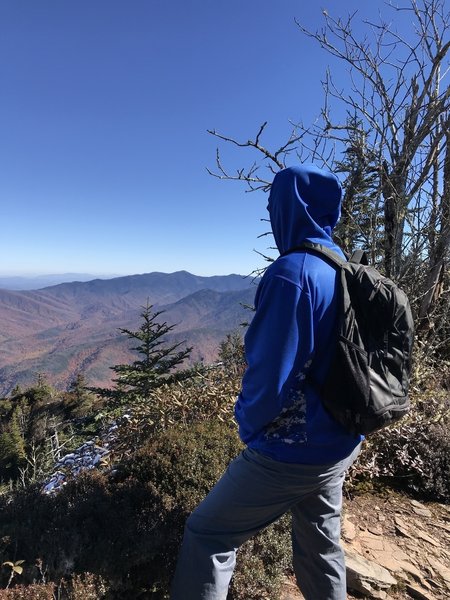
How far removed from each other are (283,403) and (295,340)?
0.90ft

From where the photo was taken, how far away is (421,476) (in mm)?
3307

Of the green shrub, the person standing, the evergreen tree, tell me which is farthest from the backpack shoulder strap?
the evergreen tree

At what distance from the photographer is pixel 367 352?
146 cm

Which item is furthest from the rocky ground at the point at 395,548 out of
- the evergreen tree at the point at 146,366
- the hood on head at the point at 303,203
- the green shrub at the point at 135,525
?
the evergreen tree at the point at 146,366

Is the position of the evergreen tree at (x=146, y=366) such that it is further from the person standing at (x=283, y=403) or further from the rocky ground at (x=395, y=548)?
the person standing at (x=283, y=403)

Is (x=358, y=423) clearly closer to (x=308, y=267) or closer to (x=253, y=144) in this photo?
(x=308, y=267)

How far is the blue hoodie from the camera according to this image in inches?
53.6

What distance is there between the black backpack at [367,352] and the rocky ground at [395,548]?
1492 millimetres

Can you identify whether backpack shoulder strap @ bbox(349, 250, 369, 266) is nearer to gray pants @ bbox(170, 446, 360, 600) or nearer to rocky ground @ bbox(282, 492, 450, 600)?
gray pants @ bbox(170, 446, 360, 600)

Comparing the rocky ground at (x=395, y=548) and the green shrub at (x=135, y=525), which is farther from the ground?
the green shrub at (x=135, y=525)

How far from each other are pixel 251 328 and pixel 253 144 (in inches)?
134

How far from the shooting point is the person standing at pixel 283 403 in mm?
1370

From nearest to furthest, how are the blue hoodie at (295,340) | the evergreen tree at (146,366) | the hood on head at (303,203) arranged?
the blue hoodie at (295,340) → the hood on head at (303,203) → the evergreen tree at (146,366)

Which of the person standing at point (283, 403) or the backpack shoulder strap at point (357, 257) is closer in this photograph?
the person standing at point (283, 403)
